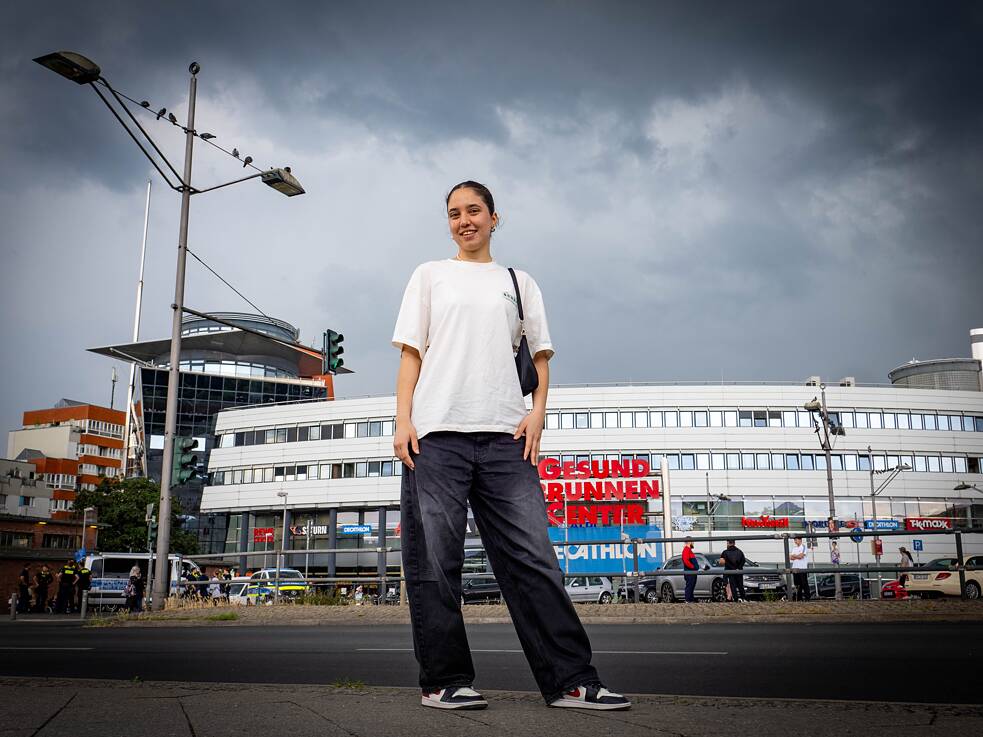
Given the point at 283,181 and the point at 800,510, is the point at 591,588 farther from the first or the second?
the point at 800,510

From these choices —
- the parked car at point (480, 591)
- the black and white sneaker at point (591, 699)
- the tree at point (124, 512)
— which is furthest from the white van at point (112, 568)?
the black and white sneaker at point (591, 699)

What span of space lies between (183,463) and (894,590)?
13.1 metres

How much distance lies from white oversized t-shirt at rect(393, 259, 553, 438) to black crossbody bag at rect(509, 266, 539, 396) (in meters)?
0.03

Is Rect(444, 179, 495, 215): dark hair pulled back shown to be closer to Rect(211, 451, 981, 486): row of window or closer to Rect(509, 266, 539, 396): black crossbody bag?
Rect(509, 266, 539, 396): black crossbody bag

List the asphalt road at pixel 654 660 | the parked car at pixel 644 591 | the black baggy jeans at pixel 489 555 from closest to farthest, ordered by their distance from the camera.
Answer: the black baggy jeans at pixel 489 555
the asphalt road at pixel 654 660
the parked car at pixel 644 591

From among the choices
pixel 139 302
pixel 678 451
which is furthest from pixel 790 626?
pixel 139 302

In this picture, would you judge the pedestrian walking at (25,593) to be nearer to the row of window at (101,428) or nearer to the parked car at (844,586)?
the parked car at (844,586)

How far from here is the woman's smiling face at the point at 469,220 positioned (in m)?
3.95

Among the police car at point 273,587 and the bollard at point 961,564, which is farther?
the police car at point 273,587

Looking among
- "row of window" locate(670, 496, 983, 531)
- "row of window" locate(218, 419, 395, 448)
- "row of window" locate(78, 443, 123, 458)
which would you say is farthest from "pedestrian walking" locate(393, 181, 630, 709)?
"row of window" locate(78, 443, 123, 458)

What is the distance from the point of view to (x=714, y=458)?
65.9m

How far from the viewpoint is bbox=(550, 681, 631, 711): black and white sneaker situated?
3.24m

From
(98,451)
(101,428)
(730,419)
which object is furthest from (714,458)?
(101,428)

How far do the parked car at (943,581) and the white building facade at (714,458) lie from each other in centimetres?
4327
